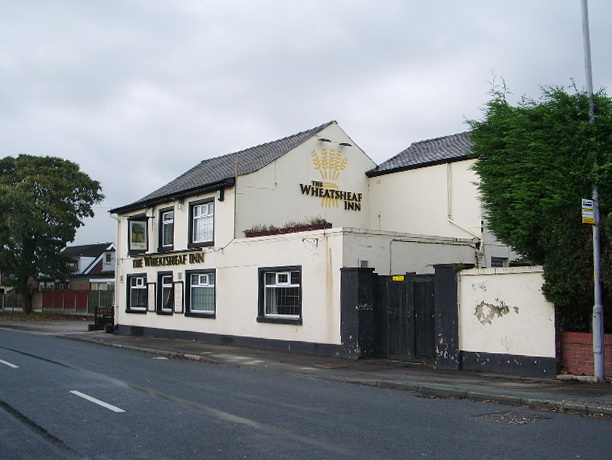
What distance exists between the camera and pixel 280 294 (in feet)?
65.2

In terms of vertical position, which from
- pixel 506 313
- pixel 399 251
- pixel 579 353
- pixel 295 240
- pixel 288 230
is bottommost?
pixel 579 353

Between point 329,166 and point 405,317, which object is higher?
point 329,166

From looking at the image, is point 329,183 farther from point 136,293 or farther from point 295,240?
point 136,293

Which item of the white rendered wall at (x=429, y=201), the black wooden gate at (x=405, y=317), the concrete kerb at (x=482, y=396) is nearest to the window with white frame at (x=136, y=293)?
the white rendered wall at (x=429, y=201)

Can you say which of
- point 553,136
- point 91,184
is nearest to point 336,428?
point 553,136

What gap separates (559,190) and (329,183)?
1383cm

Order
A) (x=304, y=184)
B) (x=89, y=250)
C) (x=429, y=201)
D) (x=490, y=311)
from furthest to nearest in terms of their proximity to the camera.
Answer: (x=89, y=250)
(x=429, y=201)
(x=304, y=184)
(x=490, y=311)

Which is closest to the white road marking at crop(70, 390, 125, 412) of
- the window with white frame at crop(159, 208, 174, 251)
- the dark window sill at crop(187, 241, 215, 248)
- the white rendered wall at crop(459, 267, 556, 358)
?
the white rendered wall at crop(459, 267, 556, 358)

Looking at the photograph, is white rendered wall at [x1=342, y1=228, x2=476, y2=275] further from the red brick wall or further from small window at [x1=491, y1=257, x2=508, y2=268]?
the red brick wall

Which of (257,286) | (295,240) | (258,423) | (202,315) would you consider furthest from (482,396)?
(202,315)

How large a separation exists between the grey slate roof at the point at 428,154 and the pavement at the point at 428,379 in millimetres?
10459

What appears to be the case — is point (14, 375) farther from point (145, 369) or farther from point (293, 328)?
point (293, 328)

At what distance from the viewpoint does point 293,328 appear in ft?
62.0

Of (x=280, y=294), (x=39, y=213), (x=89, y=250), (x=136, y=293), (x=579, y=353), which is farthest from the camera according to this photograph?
(x=89, y=250)
